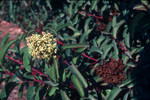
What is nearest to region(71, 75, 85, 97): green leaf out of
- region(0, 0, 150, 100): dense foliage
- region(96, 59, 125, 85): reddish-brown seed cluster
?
region(0, 0, 150, 100): dense foliage

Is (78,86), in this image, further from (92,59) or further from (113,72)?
(92,59)

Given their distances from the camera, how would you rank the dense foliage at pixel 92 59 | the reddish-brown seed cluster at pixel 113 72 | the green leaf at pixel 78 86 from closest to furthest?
the green leaf at pixel 78 86, the dense foliage at pixel 92 59, the reddish-brown seed cluster at pixel 113 72

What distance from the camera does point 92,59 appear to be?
74.4 inches

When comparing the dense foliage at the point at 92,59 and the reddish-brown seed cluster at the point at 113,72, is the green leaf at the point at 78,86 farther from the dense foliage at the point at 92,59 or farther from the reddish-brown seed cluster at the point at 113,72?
the reddish-brown seed cluster at the point at 113,72

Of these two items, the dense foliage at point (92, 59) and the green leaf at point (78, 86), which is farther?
the dense foliage at point (92, 59)

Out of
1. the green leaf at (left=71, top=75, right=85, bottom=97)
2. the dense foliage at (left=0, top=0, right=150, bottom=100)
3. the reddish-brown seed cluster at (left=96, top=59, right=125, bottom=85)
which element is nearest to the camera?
the green leaf at (left=71, top=75, right=85, bottom=97)

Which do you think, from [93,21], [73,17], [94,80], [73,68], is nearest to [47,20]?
[73,17]

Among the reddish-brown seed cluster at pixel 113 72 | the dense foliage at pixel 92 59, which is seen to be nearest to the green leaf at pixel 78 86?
the dense foliage at pixel 92 59

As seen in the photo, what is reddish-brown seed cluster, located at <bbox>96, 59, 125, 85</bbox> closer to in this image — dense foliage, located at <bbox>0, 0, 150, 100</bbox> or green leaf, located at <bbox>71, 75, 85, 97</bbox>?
dense foliage, located at <bbox>0, 0, 150, 100</bbox>

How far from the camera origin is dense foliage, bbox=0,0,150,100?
Result: 1419 millimetres

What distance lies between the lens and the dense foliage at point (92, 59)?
4.66ft

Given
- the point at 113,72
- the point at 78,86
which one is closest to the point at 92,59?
the point at 113,72

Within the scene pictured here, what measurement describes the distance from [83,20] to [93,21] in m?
0.14

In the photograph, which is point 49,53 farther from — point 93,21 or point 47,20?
point 47,20
